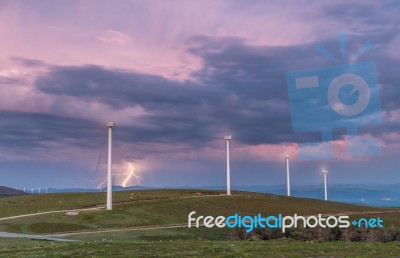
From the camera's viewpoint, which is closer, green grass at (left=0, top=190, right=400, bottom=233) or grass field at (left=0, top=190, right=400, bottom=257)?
grass field at (left=0, top=190, right=400, bottom=257)

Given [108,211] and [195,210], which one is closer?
[108,211]

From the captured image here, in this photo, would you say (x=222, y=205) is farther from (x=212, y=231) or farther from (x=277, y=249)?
(x=277, y=249)

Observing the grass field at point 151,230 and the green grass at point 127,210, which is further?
the green grass at point 127,210

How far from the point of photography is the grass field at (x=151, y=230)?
2894 cm

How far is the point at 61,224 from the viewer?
6862cm

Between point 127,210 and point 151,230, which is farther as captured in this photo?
point 127,210

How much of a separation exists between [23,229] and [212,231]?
86.4ft

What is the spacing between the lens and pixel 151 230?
206ft

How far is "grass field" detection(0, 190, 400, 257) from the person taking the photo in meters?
28.9

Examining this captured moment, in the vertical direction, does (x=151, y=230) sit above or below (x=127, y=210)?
below

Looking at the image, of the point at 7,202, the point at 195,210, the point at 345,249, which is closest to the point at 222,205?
the point at 195,210

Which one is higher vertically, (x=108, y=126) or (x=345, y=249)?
(x=108, y=126)

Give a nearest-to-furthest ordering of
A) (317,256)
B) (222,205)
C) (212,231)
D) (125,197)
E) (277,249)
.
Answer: (317,256) → (277,249) → (212,231) → (222,205) → (125,197)

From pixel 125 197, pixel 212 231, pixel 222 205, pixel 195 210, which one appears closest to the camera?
pixel 212 231
